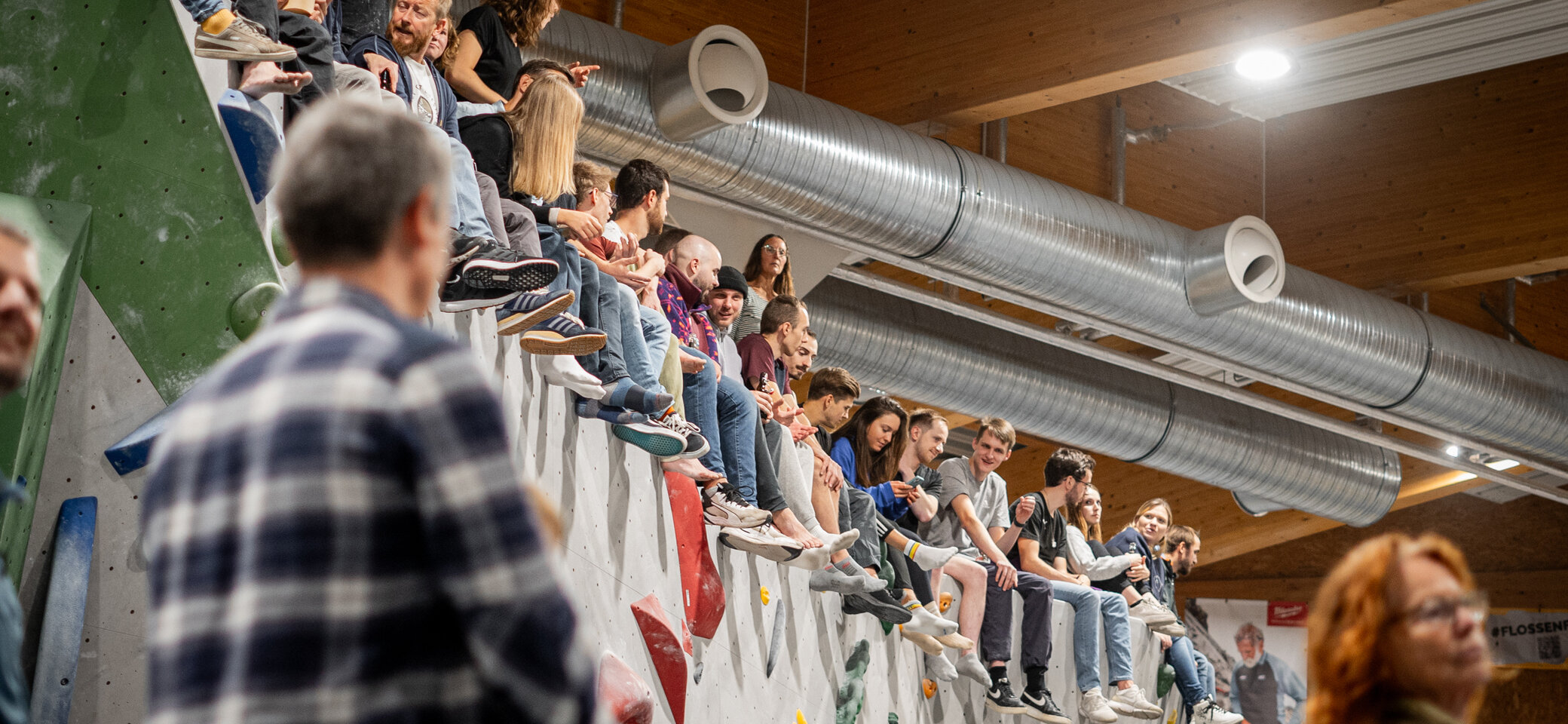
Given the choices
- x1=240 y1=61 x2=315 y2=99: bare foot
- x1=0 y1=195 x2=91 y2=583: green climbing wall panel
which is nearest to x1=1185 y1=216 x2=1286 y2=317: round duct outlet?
x1=240 y1=61 x2=315 y2=99: bare foot

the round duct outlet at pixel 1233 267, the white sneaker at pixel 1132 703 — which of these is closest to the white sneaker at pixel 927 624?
the white sneaker at pixel 1132 703

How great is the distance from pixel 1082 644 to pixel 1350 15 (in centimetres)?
317

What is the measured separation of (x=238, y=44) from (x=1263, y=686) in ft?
40.0

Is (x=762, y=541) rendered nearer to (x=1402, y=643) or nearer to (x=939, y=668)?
(x=939, y=668)

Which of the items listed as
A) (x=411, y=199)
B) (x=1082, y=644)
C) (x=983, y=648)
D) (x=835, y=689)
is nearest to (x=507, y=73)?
(x=835, y=689)

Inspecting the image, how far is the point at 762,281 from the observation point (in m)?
5.57

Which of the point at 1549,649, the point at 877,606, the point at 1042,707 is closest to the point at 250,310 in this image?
the point at 877,606

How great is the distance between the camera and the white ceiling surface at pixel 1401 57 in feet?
22.7

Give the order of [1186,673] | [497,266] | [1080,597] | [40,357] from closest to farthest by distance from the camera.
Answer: [40,357]
[497,266]
[1080,597]
[1186,673]

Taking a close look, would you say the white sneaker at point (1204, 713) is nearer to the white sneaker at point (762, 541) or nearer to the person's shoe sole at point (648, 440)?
the white sneaker at point (762, 541)

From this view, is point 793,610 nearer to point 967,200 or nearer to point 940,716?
point 940,716

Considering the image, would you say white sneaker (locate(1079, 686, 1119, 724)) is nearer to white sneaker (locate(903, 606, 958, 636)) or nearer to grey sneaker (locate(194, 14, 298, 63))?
white sneaker (locate(903, 606, 958, 636))

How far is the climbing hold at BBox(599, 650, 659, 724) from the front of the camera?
3.42m

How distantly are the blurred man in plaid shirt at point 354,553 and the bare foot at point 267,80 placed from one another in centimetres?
165
